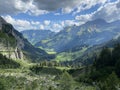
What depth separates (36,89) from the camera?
181m

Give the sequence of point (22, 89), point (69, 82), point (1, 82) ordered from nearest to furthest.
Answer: point (69, 82)
point (1, 82)
point (22, 89)

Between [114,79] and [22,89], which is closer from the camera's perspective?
[114,79]

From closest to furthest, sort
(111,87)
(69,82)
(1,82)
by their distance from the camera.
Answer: (111,87)
(69,82)
(1,82)

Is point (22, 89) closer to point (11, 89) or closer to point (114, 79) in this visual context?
point (11, 89)

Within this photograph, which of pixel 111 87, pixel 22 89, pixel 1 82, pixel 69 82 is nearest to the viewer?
pixel 111 87

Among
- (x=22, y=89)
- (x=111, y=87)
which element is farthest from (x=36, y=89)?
(x=111, y=87)

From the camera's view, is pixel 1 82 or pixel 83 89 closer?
pixel 1 82

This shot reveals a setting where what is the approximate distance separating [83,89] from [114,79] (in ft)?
191

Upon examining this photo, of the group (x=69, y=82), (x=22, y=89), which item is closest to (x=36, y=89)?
(x=22, y=89)

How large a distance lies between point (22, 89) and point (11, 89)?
9.45 metres

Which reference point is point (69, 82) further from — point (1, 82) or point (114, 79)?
point (1, 82)

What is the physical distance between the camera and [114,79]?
456 ft

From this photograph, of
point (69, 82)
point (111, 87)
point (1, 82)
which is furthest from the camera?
point (1, 82)

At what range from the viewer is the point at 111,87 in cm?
13675
